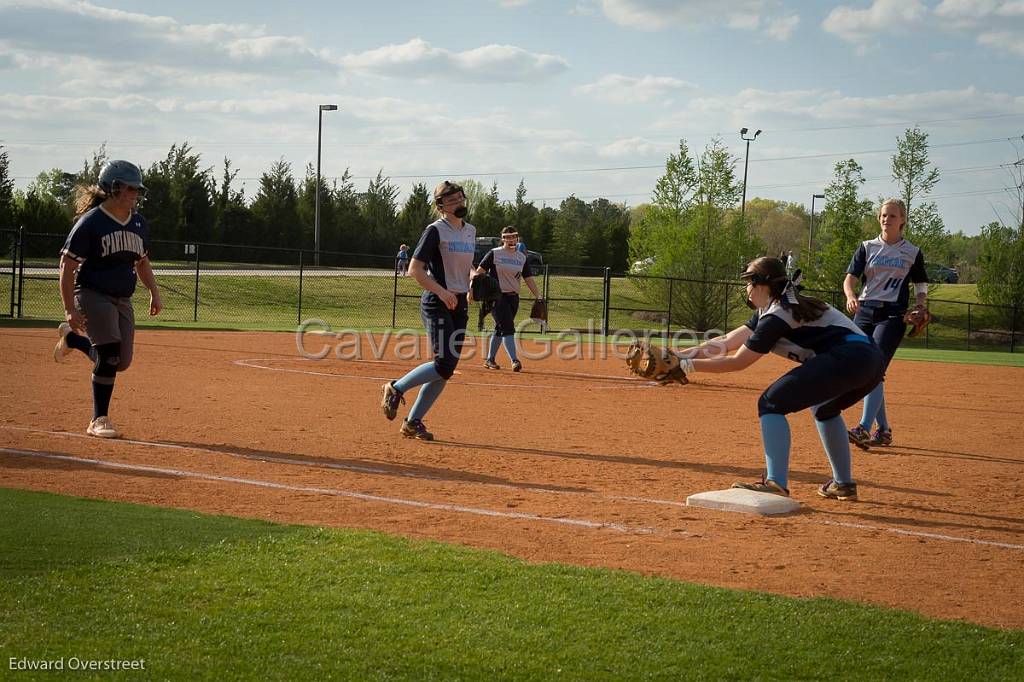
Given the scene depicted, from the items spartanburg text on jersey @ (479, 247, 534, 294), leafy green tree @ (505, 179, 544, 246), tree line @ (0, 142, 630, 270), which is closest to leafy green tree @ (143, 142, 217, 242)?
tree line @ (0, 142, 630, 270)

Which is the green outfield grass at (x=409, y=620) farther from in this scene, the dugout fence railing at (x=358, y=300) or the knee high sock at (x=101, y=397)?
the dugout fence railing at (x=358, y=300)

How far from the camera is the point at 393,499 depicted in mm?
6668

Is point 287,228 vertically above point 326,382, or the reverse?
point 287,228

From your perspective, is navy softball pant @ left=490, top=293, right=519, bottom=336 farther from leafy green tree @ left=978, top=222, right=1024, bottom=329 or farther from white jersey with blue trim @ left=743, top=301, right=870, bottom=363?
leafy green tree @ left=978, top=222, right=1024, bottom=329

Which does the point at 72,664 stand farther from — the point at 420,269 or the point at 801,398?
the point at 420,269

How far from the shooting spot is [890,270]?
9672mm

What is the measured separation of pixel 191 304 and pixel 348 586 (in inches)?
1192

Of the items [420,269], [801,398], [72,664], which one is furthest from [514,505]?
[72,664]

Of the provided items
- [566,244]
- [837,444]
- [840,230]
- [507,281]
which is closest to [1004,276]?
[840,230]

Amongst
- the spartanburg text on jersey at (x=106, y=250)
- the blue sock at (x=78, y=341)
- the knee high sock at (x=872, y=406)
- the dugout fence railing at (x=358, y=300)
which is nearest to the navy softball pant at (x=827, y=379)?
the knee high sock at (x=872, y=406)

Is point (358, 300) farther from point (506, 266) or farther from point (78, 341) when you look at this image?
point (78, 341)

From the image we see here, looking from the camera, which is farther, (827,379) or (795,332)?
(795,332)

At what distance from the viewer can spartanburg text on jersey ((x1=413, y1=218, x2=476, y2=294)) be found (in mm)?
8781

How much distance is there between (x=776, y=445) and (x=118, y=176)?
5.37m
